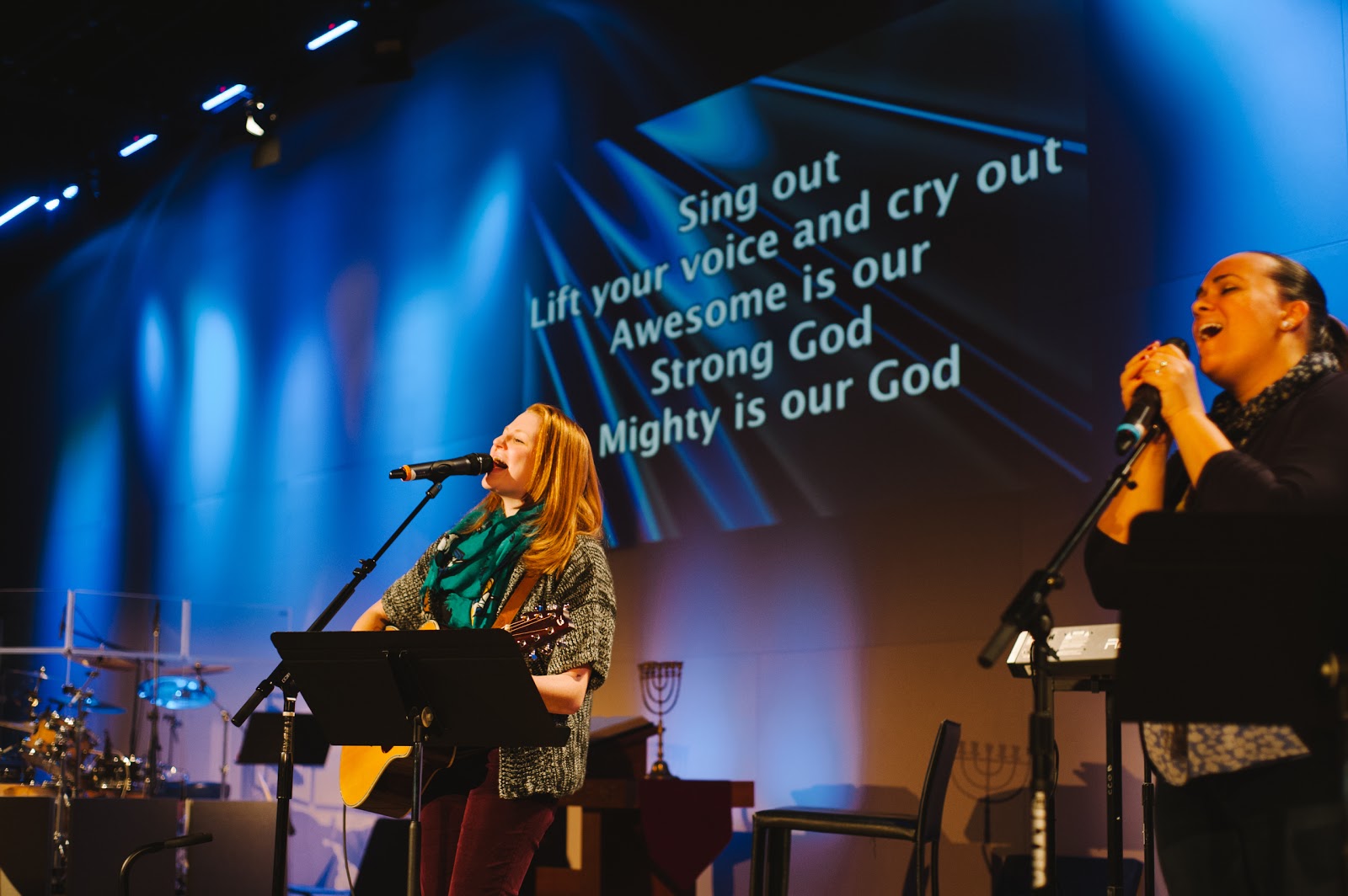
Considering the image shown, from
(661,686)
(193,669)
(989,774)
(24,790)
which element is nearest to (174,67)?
(193,669)

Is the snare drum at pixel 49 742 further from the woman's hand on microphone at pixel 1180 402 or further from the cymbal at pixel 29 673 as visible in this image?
the woman's hand on microphone at pixel 1180 402

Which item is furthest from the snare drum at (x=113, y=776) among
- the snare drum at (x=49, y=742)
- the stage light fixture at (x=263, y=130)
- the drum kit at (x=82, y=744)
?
the stage light fixture at (x=263, y=130)

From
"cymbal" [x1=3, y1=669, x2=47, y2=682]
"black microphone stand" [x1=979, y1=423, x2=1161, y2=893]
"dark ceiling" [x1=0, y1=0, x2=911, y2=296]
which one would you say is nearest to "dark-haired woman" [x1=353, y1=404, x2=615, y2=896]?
"black microphone stand" [x1=979, y1=423, x2=1161, y2=893]

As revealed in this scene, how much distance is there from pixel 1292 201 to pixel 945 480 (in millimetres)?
1479

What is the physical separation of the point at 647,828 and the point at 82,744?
3598mm

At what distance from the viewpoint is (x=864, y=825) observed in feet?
12.2

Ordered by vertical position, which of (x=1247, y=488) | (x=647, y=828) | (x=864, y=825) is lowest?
(x=647, y=828)

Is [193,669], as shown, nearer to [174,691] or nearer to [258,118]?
[174,691]

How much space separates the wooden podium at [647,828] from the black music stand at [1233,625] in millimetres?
3336

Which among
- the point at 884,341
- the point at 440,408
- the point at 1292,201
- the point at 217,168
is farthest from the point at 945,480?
the point at 217,168

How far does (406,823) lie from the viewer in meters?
6.31

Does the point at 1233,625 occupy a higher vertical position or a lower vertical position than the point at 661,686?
higher

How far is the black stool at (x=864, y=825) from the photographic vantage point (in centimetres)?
367

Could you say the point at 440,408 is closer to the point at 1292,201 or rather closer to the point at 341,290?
the point at 341,290
